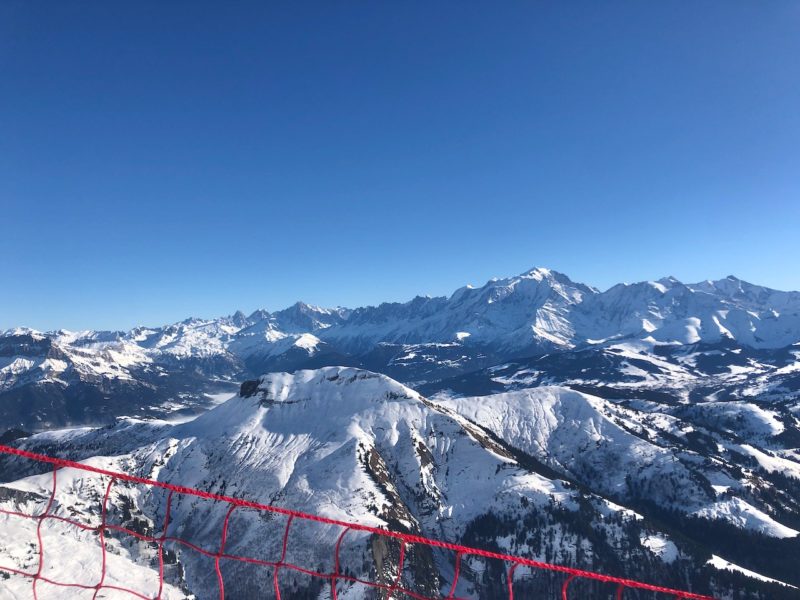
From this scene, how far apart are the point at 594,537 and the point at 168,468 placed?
15630 centimetres

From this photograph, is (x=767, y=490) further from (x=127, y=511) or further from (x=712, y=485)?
(x=127, y=511)

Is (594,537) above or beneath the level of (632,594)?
above

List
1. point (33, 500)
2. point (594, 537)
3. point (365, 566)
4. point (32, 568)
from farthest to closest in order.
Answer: point (594, 537)
point (33, 500)
point (365, 566)
point (32, 568)

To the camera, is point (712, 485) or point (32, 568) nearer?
point (32, 568)

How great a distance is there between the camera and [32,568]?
111m

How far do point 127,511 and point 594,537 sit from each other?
149 m

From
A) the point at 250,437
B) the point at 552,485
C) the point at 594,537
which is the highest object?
the point at 250,437

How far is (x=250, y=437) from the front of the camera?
19900 cm

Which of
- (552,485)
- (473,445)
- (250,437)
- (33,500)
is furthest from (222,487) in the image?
(552,485)

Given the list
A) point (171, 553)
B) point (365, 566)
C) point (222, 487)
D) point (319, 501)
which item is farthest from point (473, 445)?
point (171, 553)

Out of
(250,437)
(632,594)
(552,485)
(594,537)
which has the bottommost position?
(632,594)

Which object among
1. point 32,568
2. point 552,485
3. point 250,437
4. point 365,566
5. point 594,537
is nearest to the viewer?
point 32,568

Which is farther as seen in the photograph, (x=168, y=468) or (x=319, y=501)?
(x=168, y=468)

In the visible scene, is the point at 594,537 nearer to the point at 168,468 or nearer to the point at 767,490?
the point at 767,490
